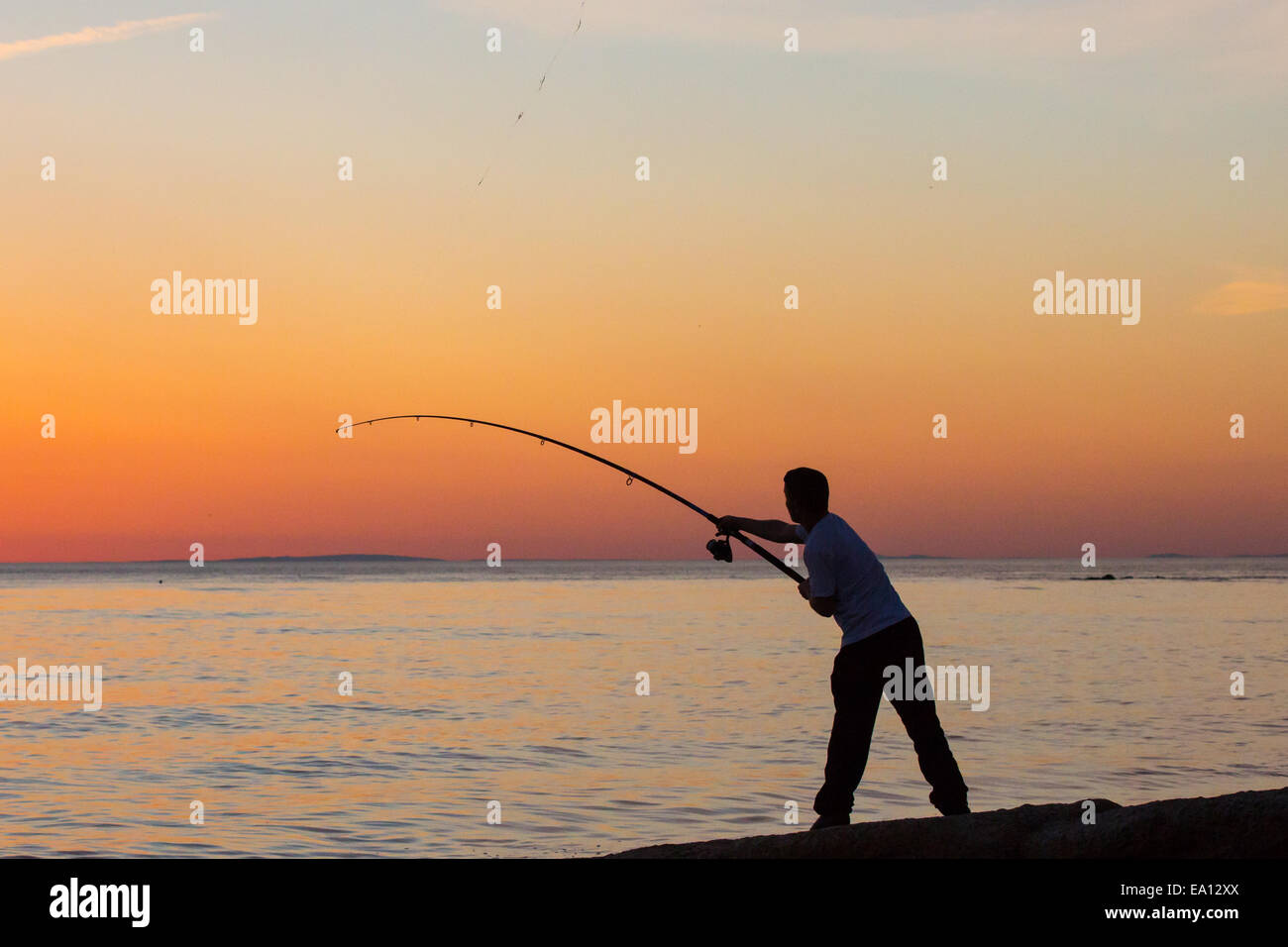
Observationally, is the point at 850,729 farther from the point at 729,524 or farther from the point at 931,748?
the point at 729,524

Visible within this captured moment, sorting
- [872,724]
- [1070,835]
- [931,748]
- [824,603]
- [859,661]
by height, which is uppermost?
[824,603]

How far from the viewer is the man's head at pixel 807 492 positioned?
656 centimetres

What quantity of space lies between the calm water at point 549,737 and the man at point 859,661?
8.72 feet

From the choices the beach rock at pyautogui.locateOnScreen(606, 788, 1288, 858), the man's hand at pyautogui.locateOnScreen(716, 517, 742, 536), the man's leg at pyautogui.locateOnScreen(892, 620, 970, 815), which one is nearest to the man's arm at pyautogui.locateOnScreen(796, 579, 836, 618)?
the man's leg at pyautogui.locateOnScreen(892, 620, 970, 815)

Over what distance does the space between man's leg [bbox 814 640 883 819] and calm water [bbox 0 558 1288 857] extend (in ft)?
8.52

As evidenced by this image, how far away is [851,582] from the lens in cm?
645

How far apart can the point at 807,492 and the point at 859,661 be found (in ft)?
2.70

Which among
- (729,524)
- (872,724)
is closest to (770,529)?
(729,524)

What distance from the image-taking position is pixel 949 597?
168 feet

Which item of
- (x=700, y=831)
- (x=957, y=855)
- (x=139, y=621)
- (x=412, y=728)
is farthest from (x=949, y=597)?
(x=957, y=855)

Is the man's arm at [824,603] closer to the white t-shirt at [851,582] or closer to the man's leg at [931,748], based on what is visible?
the white t-shirt at [851,582]

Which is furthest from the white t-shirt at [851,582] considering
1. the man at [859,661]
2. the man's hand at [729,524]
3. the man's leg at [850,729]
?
the man's hand at [729,524]
